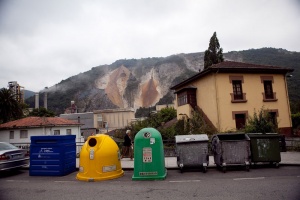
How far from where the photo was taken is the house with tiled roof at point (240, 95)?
65.2 ft

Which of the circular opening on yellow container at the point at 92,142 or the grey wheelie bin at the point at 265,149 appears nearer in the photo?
the circular opening on yellow container at the point at 92,142

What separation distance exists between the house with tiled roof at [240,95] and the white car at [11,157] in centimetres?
1530

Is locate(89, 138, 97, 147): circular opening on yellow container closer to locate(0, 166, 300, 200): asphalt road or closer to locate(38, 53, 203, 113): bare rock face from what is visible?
locate(0, 166, 300, 200): asphalt road

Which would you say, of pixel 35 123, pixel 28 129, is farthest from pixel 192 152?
pixel 28 129

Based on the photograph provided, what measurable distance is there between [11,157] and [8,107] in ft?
94.8

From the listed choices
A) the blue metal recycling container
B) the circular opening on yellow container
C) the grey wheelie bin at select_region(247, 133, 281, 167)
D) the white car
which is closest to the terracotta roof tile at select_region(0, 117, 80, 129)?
the white car

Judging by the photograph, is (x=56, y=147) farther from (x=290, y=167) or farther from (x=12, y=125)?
(x=12, y=125)

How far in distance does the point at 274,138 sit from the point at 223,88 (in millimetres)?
11878

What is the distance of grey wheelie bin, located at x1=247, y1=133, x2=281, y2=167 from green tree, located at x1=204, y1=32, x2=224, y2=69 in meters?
26.0

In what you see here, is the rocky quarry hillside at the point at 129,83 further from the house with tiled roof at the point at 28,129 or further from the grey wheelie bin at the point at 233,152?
the grey wheelie bin at the point at 233,152

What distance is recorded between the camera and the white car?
26.7ft

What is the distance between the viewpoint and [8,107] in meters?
32.7

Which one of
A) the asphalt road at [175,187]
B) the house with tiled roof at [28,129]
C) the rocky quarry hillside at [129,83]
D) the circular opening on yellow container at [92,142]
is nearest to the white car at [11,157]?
the asphalt road at [175,187]

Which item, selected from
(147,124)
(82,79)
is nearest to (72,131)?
(147,124)
